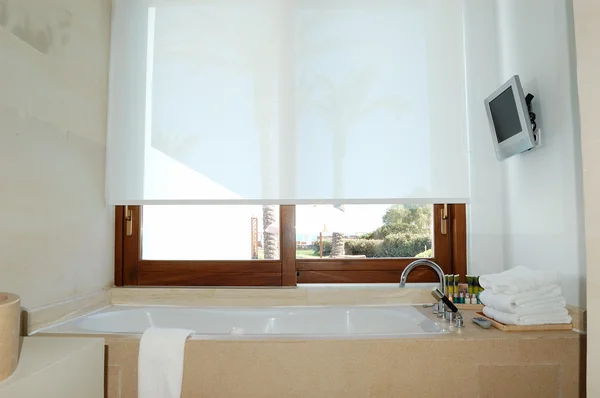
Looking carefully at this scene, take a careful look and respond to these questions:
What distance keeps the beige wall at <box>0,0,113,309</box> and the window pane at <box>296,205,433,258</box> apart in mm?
1152

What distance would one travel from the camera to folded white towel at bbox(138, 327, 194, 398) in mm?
1423

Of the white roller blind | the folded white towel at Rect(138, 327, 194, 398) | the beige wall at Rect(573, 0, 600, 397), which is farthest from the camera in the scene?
the white roller blind

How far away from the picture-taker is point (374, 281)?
7.57 ft

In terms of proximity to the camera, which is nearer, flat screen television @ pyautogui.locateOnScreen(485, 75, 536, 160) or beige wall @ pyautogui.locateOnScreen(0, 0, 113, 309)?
beige wall @ pyautogui.locateOnScreen(0, 0, 113, 309)

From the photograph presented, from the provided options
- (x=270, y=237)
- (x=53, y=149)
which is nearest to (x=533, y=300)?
(x=270, y=237)

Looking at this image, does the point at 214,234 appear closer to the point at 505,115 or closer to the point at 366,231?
the point at 366,231

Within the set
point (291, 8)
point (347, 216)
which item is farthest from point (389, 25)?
point (347, 216)

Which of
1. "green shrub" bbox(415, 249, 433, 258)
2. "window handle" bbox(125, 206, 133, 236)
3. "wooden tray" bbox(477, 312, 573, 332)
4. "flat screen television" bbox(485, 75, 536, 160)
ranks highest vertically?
"flat screen television" bbox(485, 75, 536, 160)

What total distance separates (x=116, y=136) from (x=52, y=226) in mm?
649

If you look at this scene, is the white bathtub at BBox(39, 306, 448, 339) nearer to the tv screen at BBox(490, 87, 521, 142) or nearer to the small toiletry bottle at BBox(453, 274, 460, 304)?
the small toiletry bottle at BBox(453, 274, 460, 304)

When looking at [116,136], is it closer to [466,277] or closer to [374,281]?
[374,281]

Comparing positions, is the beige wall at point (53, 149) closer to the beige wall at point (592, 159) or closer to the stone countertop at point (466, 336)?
the stone countertop at point (466, 336)

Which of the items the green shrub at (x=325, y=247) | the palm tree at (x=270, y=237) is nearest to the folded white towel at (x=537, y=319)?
the green shrub at (x=325, y=247)

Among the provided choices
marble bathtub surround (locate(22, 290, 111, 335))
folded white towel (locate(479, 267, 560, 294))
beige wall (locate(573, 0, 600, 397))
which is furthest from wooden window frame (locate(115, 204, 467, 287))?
beige wall (locate(573, 0, 600, 397))
